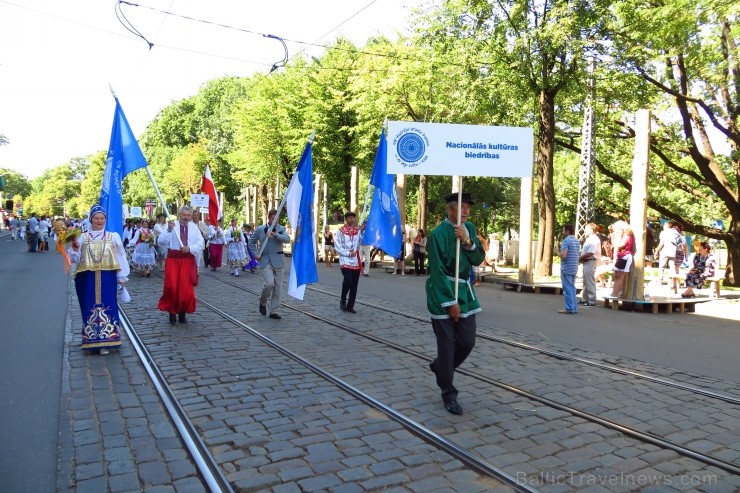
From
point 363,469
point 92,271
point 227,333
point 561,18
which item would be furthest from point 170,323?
point 561,18

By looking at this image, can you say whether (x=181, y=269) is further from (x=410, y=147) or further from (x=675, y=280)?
(x=675, y=280)

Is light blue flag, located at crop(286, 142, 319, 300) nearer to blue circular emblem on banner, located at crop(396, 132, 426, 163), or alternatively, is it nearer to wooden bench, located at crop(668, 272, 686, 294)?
blue circular emblem on banner, located at crop(396, 132, 426, 163)

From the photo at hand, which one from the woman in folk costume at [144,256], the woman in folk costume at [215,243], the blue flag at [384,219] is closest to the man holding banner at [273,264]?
the blue flag at [384,219]

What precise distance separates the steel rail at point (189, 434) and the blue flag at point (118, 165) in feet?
6.57

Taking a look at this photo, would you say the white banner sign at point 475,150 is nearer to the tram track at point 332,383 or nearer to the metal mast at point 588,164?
the tram track at point 332,383

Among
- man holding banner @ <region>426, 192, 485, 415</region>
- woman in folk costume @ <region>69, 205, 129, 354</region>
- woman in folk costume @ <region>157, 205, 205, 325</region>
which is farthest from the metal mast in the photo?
woman in folk costume @ <region>69, 205, 129, 354</region>

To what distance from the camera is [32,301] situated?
12578 millimetres

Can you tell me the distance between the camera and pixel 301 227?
10.6 m

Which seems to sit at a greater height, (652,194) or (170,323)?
(652,194)

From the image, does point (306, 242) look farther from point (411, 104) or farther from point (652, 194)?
point (652, 194)

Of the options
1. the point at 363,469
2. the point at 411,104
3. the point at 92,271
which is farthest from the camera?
the point at 411,104

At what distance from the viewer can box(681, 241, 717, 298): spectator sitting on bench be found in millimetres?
15211

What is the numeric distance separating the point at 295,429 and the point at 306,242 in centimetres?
584

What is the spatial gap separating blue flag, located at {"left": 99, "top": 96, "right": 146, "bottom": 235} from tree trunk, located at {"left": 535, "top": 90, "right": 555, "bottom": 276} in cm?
1376
